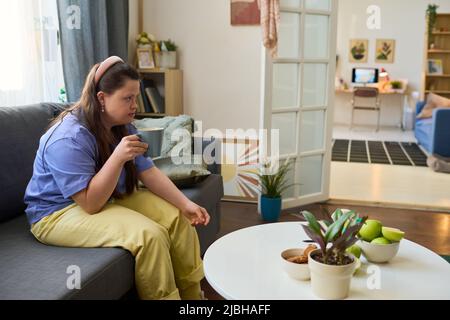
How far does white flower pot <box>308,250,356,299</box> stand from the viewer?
1183 millimetres

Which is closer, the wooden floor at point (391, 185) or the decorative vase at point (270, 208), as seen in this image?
the decorative vase at point (270, 208)

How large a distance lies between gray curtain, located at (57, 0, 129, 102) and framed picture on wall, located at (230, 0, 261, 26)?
868 mm

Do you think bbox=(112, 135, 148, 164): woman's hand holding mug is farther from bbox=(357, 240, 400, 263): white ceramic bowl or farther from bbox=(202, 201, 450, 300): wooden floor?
bbox=(202, 201, 450, 300): wooden floor

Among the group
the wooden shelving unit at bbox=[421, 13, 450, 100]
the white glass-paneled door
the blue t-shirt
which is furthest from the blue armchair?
the blue t-shirt

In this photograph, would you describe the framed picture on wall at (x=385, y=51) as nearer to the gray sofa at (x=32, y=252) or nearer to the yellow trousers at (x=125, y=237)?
the gray sofa at (x=32, y=252)

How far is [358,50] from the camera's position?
8.36 metres

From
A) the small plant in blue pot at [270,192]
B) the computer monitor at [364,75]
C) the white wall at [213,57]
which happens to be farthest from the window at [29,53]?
the computer monitor at [364,75]

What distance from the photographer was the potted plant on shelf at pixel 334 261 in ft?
3.90

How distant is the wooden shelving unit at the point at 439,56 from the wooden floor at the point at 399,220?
5063mm

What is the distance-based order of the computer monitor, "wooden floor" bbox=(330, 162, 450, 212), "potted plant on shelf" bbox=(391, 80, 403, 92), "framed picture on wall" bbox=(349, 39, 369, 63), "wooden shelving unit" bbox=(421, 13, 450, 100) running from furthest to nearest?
"framed picture on wall" bbox=(349, 39, 369, 63) → the computer monitor → "potted plant on shelf" bbox=(391, 80, 403, 92) → "wooden shelving unit" bbox=(421, 13, 450, 100) → "wooden floor" bbox=(330, 162, 450, 212)

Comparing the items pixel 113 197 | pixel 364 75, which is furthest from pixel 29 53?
pixel 364 75

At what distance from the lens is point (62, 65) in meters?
2.76

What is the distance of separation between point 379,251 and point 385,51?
297 inches

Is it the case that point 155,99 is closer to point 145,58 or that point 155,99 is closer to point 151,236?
point 145,58
